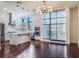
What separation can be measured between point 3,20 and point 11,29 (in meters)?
1.29

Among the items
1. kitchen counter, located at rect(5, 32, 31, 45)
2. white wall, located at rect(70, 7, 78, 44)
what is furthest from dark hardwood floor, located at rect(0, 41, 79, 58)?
white wall, located at rect(70, 7, 78, 44)

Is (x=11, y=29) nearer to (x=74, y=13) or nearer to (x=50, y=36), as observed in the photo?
(x=50, y=36)

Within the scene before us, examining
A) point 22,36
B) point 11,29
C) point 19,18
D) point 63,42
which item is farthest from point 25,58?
point 19,18

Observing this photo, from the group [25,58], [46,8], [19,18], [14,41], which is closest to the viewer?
[25,58]

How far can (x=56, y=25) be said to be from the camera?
28.1 feet

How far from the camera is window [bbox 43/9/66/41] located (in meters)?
8.20

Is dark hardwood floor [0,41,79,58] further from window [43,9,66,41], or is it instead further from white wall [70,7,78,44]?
window [43,9,66,41]

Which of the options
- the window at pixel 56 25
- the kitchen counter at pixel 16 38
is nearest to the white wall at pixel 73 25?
the window at pixel 56 25

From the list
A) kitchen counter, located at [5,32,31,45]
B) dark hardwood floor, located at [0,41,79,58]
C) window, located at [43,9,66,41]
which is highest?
window, located at [43,9,66,41]

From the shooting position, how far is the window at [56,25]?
820cm

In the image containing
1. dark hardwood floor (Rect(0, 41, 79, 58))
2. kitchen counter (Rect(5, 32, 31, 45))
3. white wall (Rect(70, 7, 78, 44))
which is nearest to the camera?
dark hardwood floor (Rect(0, 41, 79, 58))

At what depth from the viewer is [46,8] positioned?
17.9 feet

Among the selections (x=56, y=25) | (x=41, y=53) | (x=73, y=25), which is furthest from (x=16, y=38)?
(x=73, y=25)

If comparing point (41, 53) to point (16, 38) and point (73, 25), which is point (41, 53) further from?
point (73, 25)
